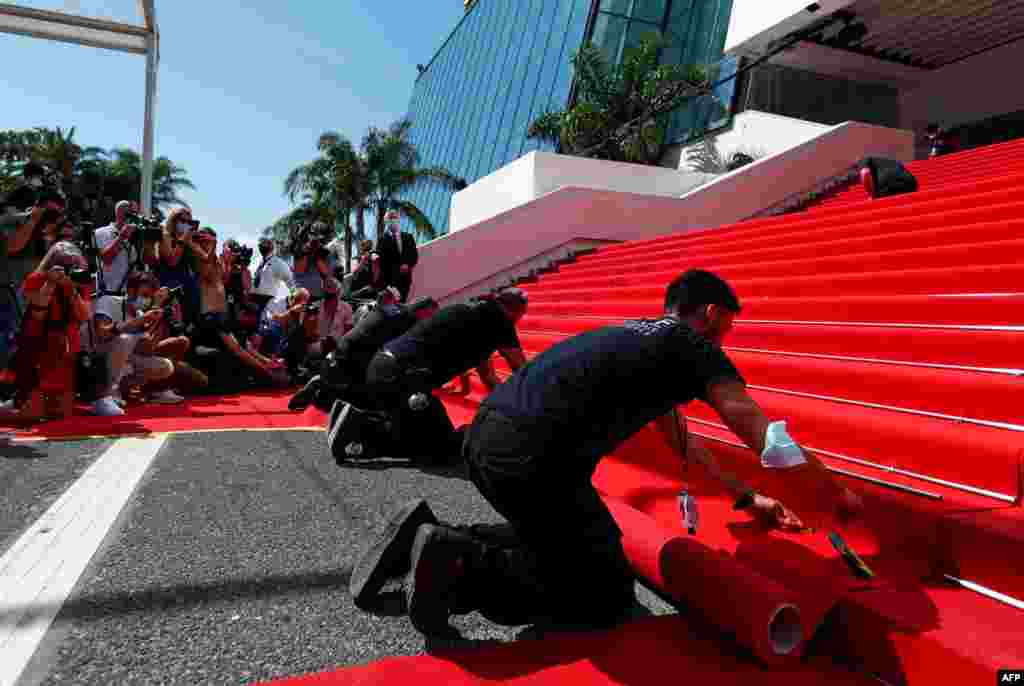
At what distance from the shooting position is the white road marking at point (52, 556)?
1.64 m

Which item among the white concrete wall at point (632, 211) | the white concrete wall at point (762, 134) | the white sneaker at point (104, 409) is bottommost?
the white sneaker at point (104, 409)

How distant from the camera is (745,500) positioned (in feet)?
7.61

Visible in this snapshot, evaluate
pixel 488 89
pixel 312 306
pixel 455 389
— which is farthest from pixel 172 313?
pixel 488 89

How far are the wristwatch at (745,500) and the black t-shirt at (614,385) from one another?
797mm

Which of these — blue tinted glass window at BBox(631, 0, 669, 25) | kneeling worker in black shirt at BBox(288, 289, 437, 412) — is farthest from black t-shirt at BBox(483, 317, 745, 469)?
blue tinted glass window at BBox(631, 0, 669, 25)

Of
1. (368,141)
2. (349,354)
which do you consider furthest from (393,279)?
(368,141)

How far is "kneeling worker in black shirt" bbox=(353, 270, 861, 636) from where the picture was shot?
1658 millimetres

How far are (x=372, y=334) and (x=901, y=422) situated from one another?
10.5ft

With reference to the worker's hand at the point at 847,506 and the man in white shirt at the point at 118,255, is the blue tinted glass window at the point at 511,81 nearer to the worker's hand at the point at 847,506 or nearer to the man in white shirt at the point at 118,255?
the man in white shirt at the point at 118,255

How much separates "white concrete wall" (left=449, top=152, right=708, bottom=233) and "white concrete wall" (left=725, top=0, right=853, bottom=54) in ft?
11.9

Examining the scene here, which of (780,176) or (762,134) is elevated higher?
(762,134)

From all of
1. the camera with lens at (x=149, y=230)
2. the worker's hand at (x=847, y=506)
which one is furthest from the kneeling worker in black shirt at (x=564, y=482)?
the camera with lens at (x=149, y=230)

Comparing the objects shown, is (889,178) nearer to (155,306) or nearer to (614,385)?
(614,385)

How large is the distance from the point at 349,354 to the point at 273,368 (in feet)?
12.0
